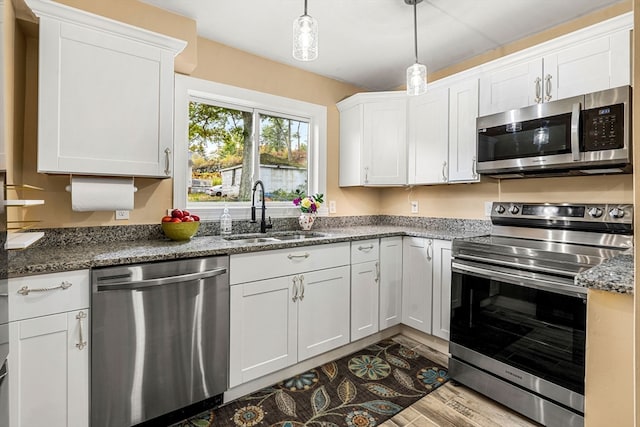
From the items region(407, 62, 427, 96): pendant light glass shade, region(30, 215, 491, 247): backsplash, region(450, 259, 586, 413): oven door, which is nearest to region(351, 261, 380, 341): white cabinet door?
region(450, 259, 586, 413): oven door

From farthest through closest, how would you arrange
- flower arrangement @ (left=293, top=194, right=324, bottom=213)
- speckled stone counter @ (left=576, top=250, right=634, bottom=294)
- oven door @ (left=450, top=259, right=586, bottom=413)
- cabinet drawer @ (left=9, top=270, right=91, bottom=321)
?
flower arrangement @ (left=293, top=194, right=324, bottom=213)
oven door @ (left=450, top=259, right=586, bottom=413)
cabinet drawer @ (left=9, top=270, right=91, bottom=321)
speckled stone counter @ (left=576, top=250, right=634, bottom=294)

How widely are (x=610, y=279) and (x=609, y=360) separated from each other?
25 centimetres

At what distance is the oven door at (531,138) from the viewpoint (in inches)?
76.0

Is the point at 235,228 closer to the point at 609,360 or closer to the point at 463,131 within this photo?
Result: the point at 463,131

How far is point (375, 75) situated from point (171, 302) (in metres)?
2.80

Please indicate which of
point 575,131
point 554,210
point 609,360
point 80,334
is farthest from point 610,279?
point 80,334

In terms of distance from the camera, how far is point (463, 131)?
2635 mm

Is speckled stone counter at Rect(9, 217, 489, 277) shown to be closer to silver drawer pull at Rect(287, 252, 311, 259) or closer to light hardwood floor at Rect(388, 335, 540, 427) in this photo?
silver drawer pull at Rect(287, 252, 311, 259)

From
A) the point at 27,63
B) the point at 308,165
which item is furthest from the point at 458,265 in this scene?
the point at 27,63

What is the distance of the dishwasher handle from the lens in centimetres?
154

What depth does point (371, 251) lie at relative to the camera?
8.65 feet

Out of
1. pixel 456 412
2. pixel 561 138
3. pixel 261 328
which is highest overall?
pixel 561 138

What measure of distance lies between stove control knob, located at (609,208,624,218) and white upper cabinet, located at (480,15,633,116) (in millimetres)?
739

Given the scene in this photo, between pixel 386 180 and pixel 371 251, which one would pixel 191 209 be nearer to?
pixel 371 251
